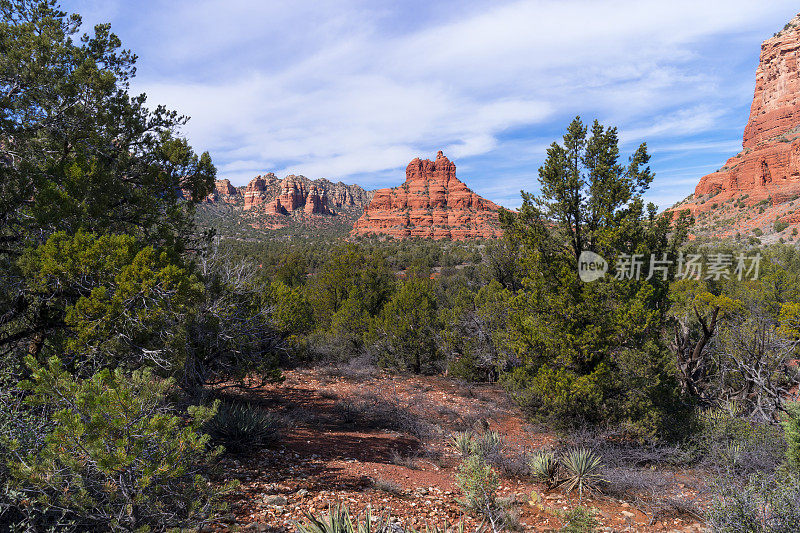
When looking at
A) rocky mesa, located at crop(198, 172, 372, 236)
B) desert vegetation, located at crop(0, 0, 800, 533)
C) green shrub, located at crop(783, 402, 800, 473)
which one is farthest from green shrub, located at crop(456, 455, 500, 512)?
rocky mesa, located at crop(198, 172, 372, 236)

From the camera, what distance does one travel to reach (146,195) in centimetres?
718

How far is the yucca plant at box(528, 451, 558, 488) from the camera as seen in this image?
6.49m

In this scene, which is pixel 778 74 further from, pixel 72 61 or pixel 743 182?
pixel 72 61

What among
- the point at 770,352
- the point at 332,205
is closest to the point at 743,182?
the point at 770,352

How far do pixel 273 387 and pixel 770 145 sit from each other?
342 ft

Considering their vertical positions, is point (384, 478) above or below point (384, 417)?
above

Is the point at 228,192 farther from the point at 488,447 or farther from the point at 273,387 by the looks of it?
the point at 488,447

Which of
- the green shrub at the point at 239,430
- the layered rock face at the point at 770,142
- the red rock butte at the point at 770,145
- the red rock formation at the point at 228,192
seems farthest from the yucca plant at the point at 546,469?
the red rock formation at the point at 228,192

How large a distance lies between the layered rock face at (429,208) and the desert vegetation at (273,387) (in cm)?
9051

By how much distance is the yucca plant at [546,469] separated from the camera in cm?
649

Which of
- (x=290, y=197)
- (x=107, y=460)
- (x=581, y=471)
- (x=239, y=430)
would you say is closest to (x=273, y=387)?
(x=239, y=430)

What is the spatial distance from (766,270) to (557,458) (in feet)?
82.7

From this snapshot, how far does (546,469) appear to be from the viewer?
653cm

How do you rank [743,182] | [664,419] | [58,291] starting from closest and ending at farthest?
[58,291]
[664,419]
[743,182]
